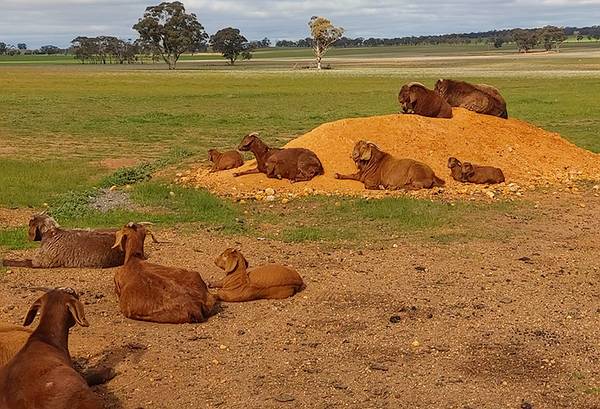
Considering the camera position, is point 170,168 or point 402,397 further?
point 170,168

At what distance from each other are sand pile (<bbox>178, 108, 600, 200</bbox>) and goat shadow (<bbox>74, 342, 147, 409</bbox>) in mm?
7975

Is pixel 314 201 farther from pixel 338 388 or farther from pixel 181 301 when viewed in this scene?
pixel 338 388

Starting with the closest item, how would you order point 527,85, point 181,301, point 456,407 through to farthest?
point 456,407 → point 181,301 → point 527,85

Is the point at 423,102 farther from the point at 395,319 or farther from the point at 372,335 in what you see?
the point at 372,335

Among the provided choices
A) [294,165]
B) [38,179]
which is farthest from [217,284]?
[38,179]

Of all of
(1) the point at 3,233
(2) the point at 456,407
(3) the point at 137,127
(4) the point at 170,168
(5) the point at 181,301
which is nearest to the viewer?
(2) the point at 456,407

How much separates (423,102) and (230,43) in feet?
409

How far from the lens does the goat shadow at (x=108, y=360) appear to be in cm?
696

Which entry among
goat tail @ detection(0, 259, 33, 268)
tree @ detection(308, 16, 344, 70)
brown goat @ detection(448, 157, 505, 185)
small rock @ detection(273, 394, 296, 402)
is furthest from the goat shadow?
tree @ detection(308, 16, 344, 70)

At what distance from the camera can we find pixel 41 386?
5551 millimetres

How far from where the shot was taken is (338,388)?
7051mm

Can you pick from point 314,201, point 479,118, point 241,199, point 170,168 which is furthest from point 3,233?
point 479,118

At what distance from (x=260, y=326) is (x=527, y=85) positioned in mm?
49640

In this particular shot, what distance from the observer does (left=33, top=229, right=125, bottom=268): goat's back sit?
10.6 meters
